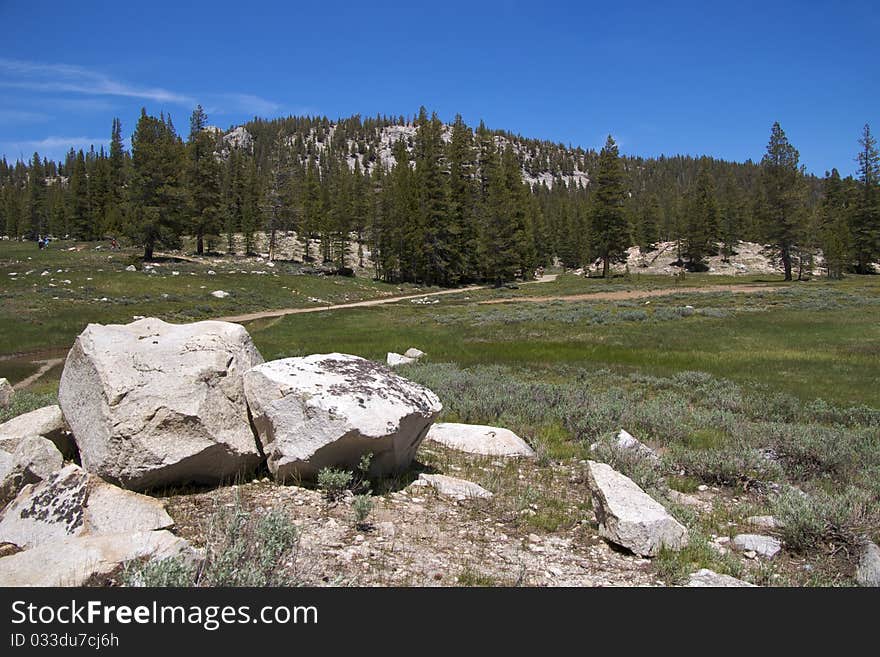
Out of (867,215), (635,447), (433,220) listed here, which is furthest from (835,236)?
(635,447)

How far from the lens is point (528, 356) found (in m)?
24.5

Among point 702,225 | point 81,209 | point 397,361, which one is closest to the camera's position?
point 397,361

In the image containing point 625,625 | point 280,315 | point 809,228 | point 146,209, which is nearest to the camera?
point 625,625

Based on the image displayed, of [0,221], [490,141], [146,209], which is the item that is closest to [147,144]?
[146,209]

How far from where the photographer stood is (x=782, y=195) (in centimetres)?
7012

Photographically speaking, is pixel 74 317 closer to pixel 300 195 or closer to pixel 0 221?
pixel 300 195

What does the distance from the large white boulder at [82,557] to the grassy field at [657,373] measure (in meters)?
4.51

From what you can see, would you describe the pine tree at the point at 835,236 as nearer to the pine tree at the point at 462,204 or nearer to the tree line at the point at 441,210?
the tree line at the point at 441,210

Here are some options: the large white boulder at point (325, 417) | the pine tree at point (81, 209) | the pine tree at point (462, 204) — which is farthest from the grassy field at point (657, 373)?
the pine tree at point (81, 209)

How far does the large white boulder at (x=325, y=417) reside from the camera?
6.84m

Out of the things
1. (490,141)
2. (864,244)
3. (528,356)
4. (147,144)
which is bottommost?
(528,356)

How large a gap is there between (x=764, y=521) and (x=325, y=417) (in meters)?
6.40

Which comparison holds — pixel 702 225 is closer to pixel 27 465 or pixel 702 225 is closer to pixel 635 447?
pixel 635 447

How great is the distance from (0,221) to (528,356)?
16953cm
